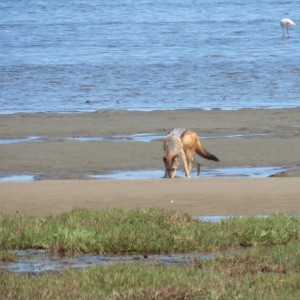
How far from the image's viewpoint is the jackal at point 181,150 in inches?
627

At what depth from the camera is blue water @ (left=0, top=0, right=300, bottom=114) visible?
26.5 m

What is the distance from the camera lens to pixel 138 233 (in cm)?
956

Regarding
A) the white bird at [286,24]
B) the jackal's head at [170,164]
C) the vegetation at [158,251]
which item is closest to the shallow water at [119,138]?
the jackal's head at [170,164]

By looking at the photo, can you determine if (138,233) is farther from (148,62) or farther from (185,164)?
(148,62)

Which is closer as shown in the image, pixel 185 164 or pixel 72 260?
pixel 72 260

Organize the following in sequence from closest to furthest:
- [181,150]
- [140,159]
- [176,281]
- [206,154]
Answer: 1. [176,281]
2. [181,150]
3. [206,154]
4. [140,159]

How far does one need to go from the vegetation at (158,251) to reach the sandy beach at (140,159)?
1.77 m

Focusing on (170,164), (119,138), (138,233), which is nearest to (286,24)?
(119,138)

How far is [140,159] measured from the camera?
57.5ft

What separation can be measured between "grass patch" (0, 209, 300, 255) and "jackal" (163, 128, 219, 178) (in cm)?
557

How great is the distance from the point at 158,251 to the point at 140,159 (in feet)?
26.9

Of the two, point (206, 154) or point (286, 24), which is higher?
point (206, 154)

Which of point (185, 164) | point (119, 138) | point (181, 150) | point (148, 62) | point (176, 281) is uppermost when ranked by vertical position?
point (176, 281)

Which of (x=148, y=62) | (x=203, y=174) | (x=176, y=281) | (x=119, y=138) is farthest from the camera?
(x=148, y=62)
